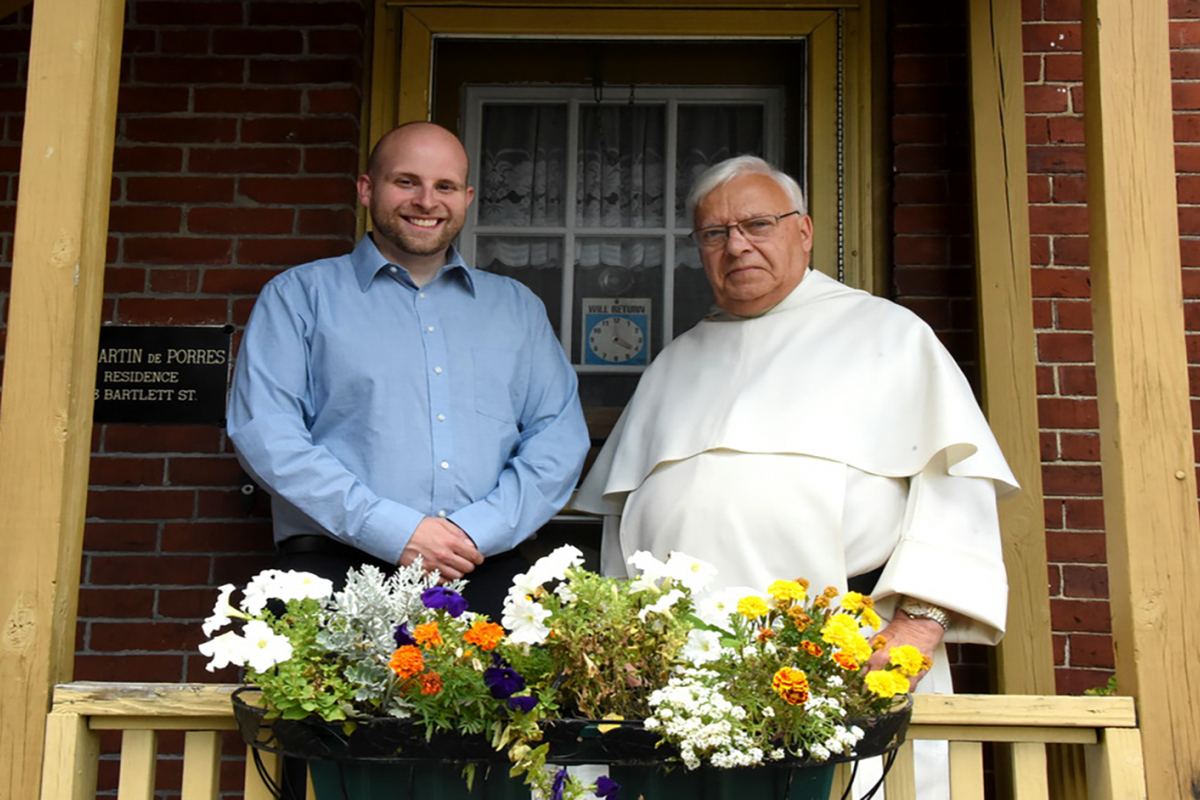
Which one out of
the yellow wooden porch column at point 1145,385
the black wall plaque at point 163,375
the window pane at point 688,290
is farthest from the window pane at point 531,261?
the yellow wooden porch column at point 1145,385

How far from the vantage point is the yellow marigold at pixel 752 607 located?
1.98 m

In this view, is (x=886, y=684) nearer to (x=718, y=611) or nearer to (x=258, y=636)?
(x=718, y=611)

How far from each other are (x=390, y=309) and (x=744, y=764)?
64.3 inches

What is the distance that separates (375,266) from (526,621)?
4.55 feet

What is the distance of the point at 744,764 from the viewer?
1.82 meters

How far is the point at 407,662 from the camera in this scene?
1858 mm

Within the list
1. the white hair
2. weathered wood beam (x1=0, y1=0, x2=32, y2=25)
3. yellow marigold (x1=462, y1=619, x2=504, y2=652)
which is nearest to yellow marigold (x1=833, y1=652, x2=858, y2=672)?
yellow marigold (x1=462, y1=619, x2=504, y2=652)

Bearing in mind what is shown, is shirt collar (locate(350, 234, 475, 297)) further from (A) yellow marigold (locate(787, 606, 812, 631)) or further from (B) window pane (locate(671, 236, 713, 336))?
(A) yellow marigold (locate(787, 606, 812, 631))

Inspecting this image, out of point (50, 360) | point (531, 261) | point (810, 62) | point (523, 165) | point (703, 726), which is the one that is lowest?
point (703, 726)

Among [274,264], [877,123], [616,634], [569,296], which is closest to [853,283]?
[877,123]

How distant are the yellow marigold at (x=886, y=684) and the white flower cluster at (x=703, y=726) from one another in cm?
21

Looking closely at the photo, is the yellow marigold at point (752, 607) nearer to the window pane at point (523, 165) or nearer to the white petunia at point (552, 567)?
the white petunia at point (552, 567)

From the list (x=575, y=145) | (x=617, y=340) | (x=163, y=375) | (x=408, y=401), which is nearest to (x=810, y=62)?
(x=575, y=145)

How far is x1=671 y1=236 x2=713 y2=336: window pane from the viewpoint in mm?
3932
